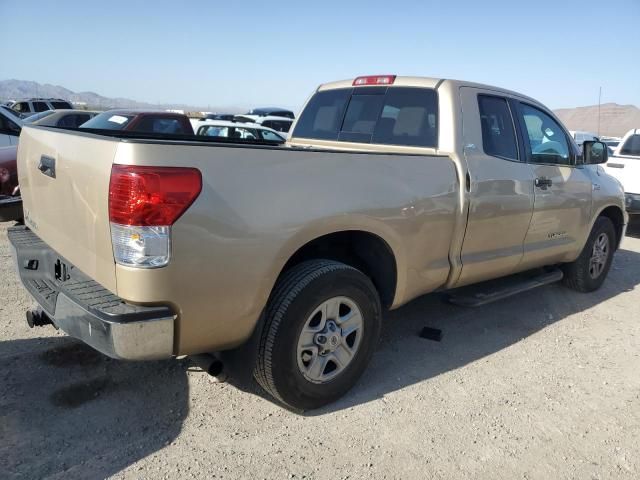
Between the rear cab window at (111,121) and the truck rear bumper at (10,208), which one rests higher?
the rear cab window at (111,121)

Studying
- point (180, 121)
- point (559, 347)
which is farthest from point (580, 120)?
point (559, 347)

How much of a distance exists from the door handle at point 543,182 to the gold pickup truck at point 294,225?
0.06ft

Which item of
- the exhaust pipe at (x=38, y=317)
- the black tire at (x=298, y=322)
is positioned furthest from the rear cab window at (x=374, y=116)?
the exhaust pipe at (x=38, y=317)

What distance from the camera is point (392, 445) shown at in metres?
2.83

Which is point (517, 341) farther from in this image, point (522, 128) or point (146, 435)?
point (146, 435)

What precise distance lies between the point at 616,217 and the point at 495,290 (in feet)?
7.24

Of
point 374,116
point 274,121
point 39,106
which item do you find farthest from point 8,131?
point 39,106

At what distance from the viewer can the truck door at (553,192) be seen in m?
4.42

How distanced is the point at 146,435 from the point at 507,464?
1.87 m

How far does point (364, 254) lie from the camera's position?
3432 millimetres

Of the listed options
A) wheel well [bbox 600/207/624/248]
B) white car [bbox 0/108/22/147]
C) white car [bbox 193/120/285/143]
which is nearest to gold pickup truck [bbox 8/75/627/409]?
wheel well [bbox 600/207/624/248]

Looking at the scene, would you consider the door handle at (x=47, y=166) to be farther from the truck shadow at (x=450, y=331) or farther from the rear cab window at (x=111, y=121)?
the rear cab window at (x=111, y=121)

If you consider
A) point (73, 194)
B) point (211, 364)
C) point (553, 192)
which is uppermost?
point (73, 194)

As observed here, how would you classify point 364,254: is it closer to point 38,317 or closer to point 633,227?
point 38,317
